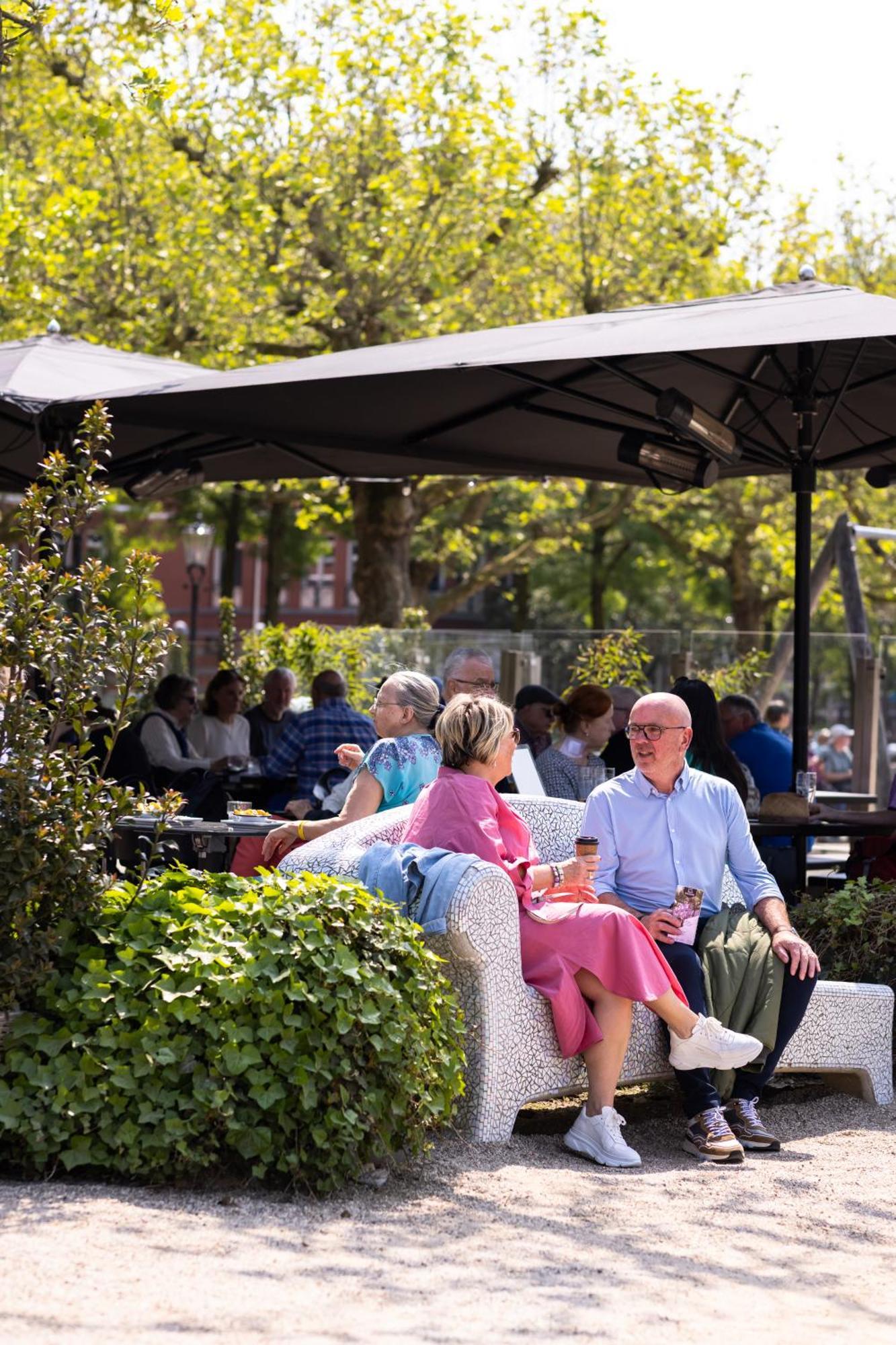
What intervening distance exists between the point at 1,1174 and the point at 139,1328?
128cm

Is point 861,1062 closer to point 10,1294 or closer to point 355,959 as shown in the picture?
point 355,959

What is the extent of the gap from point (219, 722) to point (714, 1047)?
6.56 metres

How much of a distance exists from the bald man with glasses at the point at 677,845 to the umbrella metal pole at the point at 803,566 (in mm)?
1818

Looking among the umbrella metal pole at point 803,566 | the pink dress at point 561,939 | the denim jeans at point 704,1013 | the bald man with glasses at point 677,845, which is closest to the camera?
the pink dress at point 561,939

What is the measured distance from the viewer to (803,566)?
8.46 m

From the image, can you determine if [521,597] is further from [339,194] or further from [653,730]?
→ [653,730]

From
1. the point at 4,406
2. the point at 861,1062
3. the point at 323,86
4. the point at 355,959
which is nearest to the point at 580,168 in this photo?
the point at 323,86

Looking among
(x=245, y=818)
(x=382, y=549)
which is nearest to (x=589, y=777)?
(x=245, y=818)

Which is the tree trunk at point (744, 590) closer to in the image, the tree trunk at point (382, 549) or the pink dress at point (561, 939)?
the tree trunk at point (382, 549)

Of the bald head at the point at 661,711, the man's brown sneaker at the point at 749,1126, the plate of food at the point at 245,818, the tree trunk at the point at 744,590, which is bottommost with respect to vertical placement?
the man's brown sneaker at the point at 749,1126

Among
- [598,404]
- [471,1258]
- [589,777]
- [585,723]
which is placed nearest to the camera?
[471,1258]

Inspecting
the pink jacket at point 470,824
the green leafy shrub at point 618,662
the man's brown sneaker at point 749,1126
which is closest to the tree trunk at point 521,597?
the green leafy shrub at point 618,662

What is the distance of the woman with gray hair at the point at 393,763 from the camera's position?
6160 mm

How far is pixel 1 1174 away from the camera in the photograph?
172 inches
